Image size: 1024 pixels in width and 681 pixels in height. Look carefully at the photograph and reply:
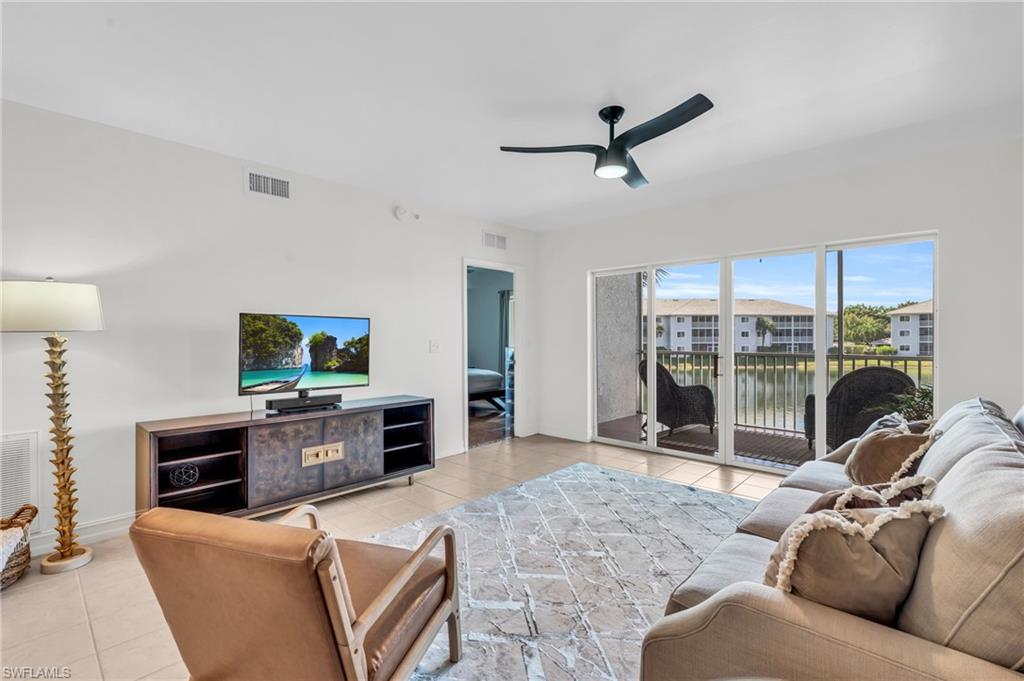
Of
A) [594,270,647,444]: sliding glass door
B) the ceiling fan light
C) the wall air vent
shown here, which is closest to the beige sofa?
the ceiling fan light

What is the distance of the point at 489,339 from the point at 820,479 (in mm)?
6694

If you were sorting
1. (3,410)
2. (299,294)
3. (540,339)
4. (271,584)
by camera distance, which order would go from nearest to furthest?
(271,584) < (3,410) < (299,294) < (540,339)

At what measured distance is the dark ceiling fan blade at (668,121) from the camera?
2330 millimetres

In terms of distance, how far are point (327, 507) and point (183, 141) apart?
2723 millimetres

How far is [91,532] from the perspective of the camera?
286cm

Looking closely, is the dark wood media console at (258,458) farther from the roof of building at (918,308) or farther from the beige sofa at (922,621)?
the roof of building at (918,308)

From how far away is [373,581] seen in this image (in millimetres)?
1582

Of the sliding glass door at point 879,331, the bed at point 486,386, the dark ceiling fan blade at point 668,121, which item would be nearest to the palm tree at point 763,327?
the sliding glass door at point 879,331

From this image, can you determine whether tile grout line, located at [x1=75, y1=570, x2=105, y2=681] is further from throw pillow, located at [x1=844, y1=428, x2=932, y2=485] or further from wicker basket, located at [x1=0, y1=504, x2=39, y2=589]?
throw pillow, located at [x1=844, y1=428, x2=932, y2=485]

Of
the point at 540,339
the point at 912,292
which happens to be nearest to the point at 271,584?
the point at 912,292

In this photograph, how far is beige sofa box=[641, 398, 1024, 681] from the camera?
2.88ft

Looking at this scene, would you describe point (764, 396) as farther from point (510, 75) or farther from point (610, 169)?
point (510, 75)

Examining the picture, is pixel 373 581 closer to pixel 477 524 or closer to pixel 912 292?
pixel 477 524

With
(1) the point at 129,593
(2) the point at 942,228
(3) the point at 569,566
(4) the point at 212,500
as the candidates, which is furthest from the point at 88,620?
(2) the point at 942,228
